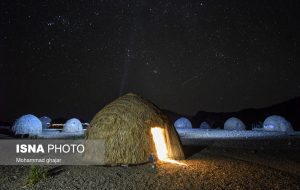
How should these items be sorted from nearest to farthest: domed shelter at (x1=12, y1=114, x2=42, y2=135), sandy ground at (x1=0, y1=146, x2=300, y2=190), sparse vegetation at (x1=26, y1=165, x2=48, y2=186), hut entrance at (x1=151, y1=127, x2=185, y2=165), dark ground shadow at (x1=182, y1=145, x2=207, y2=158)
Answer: sandy ground at (x1=0, y1=146, x2=300, y2=190) < sparse vegetation at (x1=26, y1=165, x2=48, y2=186) < hut entrance at (x1=151, y1=127, x2=185, y2=165) < dark ground shadow at (x1=182, y1=145, x2=207, y2=158) < domed shelter at (x1=12, y1=114, x2=42, y2=135)

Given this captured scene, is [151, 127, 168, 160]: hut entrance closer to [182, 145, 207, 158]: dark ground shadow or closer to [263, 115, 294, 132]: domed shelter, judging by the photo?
[182, 145, 207, 158]: dark ground shadow

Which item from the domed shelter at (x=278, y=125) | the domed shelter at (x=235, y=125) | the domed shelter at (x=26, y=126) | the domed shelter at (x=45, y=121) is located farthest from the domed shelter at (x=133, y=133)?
the domed shelter at (x=45, y=121)

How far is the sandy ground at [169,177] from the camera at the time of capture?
11477 mm

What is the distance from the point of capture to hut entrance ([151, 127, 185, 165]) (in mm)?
16422

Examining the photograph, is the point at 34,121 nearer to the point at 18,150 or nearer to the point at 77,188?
the point at 18,150

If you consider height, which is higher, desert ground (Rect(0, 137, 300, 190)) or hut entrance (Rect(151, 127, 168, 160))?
hut entrance (Rect(151, 127, 168, 160))

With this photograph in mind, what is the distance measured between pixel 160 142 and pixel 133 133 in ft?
4.87

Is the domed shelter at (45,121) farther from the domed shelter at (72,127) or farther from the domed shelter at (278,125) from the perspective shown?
the domed shelter at (278,125)

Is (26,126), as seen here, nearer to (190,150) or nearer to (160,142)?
(190,150)

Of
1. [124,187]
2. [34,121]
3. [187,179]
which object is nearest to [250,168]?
[187,179]

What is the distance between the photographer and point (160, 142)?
16.5m

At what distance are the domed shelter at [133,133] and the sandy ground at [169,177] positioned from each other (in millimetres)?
920

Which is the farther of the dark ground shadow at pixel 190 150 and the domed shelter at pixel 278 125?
the domed shelter at pixel 278 125

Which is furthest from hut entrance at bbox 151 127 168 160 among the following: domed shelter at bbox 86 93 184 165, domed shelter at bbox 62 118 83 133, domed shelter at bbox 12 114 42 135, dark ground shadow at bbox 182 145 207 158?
domed shelter at bbox 62 118 83 133
